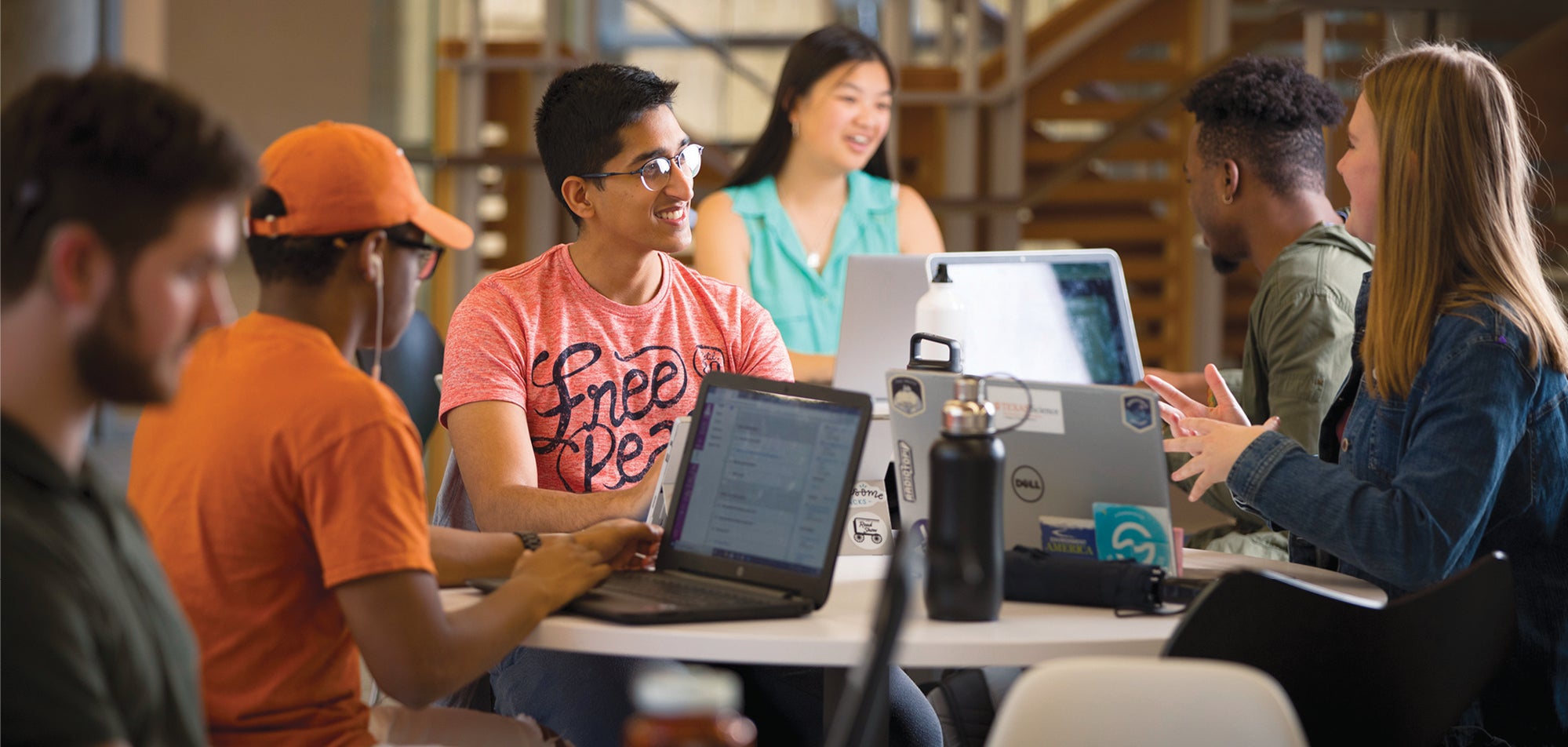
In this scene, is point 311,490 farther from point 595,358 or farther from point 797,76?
point 797,76

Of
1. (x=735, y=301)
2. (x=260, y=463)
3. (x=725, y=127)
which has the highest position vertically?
(x=725, y=127)

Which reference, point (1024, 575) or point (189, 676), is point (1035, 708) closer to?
point (1024, 575)

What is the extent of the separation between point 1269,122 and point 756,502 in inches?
62.3

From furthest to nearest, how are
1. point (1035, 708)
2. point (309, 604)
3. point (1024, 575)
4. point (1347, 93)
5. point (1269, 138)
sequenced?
1. point (1347, 93)
2. point (1269, 138)
3. point (1024, 575)
4. point (309, 604)
5. point (1035, 708)

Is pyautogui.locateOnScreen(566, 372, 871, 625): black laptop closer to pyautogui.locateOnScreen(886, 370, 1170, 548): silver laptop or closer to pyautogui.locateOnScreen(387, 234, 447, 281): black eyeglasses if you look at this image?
pyautogui.locateOnScreen(886, 370, 1170, 548): silver laptop

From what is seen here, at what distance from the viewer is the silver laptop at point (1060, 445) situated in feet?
5.14

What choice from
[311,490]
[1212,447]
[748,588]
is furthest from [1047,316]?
[311,490]

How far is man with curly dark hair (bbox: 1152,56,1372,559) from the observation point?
2.46 metres

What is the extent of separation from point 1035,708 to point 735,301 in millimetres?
1187

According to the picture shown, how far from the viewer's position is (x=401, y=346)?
3170 millimetres

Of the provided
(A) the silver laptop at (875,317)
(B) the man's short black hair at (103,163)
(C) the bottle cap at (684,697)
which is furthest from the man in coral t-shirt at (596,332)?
(C) the bottle cap at (684,697)

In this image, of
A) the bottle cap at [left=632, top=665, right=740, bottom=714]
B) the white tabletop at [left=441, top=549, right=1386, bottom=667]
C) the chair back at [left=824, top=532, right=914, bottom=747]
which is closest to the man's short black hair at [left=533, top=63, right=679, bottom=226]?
the white tabletop at [left=441, top=549, right=1386, bottom=667]

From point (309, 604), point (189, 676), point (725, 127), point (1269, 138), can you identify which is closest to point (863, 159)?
point (1269, 138)

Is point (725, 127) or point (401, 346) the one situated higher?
point (725, 127)
